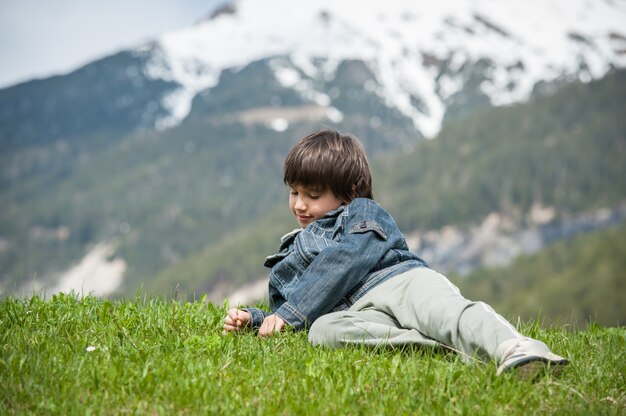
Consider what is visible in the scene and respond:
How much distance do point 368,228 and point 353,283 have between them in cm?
45

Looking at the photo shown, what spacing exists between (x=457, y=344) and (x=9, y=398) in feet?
9.47

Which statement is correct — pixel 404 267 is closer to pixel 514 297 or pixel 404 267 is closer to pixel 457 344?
pixel 457 344

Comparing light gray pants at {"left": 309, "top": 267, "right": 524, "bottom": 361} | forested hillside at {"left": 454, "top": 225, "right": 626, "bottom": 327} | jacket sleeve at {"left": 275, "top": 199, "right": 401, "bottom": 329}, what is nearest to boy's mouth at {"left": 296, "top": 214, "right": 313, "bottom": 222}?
jacket sleeve at {"left": 275, "top": 199, "right": 401, "bottom": 329}

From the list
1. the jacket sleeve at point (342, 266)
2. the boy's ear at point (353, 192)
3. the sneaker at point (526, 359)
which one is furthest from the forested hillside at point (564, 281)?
the sneaker at point (526, 359)

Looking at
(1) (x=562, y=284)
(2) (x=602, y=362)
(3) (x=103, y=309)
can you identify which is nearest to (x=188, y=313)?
(3) (x=103, y=309)

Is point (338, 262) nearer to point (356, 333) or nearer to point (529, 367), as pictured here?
point (356, 333)

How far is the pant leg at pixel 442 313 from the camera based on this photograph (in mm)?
4941

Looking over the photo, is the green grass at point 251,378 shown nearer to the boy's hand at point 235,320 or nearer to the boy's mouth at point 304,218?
the boy's hand at point 235,320

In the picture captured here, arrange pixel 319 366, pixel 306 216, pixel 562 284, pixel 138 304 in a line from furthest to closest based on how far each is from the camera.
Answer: pixel 562 284, pixel 138 304, pixel 306 216, pixel 319 366


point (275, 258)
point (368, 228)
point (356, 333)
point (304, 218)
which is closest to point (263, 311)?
point (275, 258)

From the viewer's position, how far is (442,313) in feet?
17.3

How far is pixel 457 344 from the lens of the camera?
5184mm

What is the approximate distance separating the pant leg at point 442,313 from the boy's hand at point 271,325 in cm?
74

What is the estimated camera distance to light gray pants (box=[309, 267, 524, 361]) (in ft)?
16.4
